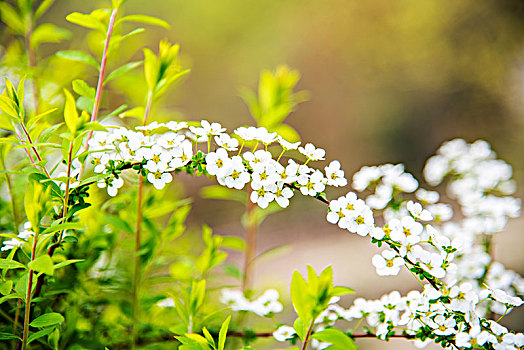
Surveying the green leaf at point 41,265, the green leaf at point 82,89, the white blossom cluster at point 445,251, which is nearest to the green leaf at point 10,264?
the green leaf at point 41,265

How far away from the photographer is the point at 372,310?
18.1 inches

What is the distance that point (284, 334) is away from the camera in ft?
1.47

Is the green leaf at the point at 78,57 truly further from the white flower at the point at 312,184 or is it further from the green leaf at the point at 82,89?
the white flower at the point at 312,184

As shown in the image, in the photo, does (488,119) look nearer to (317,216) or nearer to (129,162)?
(317,216)

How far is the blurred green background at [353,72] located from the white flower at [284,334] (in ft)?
4.63

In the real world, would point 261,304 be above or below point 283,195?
below

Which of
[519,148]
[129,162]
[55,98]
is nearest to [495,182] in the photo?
[129,162]

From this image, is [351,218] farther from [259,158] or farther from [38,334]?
[38,334]

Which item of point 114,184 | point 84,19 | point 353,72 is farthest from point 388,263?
point 353,72

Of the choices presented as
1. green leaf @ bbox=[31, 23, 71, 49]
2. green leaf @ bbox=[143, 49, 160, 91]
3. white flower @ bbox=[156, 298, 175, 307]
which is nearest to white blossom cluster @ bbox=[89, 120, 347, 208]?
green leaf @ bbox=[143, 49, 160, 91]

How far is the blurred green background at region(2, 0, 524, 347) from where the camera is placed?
2.17m

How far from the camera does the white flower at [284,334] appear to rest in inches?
17.2

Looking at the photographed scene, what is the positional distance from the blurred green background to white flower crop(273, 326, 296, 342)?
4.63ft

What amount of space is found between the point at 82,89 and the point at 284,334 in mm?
338
